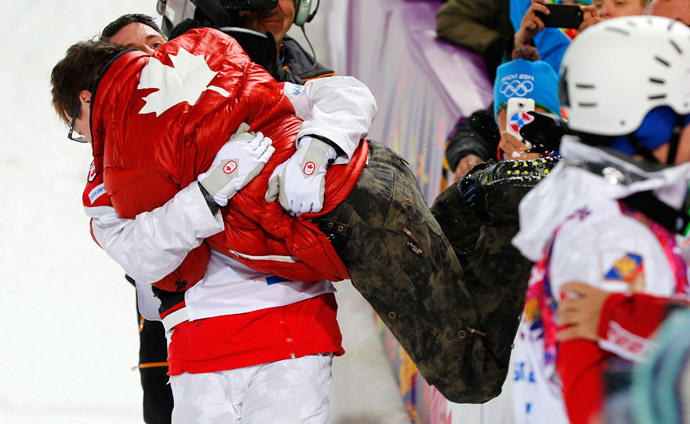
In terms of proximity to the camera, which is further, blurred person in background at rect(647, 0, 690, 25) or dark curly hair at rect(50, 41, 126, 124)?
dark curly hair at rect(50, 41, 126, 124)

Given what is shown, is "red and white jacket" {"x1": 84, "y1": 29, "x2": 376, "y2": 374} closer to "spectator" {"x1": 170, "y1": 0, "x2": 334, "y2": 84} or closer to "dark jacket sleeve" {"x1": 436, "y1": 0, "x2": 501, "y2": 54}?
"spectator" {"x1": 170, "y1": 0, "x2": 334, "y2": 84}

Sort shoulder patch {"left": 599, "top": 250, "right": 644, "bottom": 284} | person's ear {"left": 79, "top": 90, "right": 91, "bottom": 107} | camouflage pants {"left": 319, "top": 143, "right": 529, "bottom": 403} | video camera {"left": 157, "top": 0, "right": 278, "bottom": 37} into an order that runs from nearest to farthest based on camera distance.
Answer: shoulder patch {"left": 599, "top": 250, "right": 644, "bottom": 284}
camouflage pants {"left": 319, "top": 143, "right": 529, "bottom": 403}
person's ear {"left": 79, "top": 90, "right": 91, "bottom": 107}
video camera {"left": 157, "top": 0, "right": 278, "bottom": 37}

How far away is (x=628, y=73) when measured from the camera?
141cm

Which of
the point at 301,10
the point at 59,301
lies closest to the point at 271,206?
the point at 301,10

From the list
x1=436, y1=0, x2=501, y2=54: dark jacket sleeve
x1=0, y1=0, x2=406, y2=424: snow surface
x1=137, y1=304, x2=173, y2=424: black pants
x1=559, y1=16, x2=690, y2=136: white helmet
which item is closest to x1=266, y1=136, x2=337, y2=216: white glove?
x1=559, y1=16, x2=690, y2=136: white helmet

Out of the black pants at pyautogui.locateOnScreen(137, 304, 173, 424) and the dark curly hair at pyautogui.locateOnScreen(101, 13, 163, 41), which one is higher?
the dark curly hair at pyautogui.locateOnScreen(101, 13, 163, 41)

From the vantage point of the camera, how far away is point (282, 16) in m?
3.10

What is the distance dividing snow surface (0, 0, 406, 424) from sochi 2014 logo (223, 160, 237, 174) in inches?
77.3

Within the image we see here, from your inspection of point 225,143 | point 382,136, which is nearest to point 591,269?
point 225,143

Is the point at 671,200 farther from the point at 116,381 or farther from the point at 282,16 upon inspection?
the point at 116,381

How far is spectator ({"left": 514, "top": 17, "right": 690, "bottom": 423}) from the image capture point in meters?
1.37

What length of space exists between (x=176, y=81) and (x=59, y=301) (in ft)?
8.81

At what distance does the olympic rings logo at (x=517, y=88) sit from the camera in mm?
2553

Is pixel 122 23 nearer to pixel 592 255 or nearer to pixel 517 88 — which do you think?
pixel 517 88
